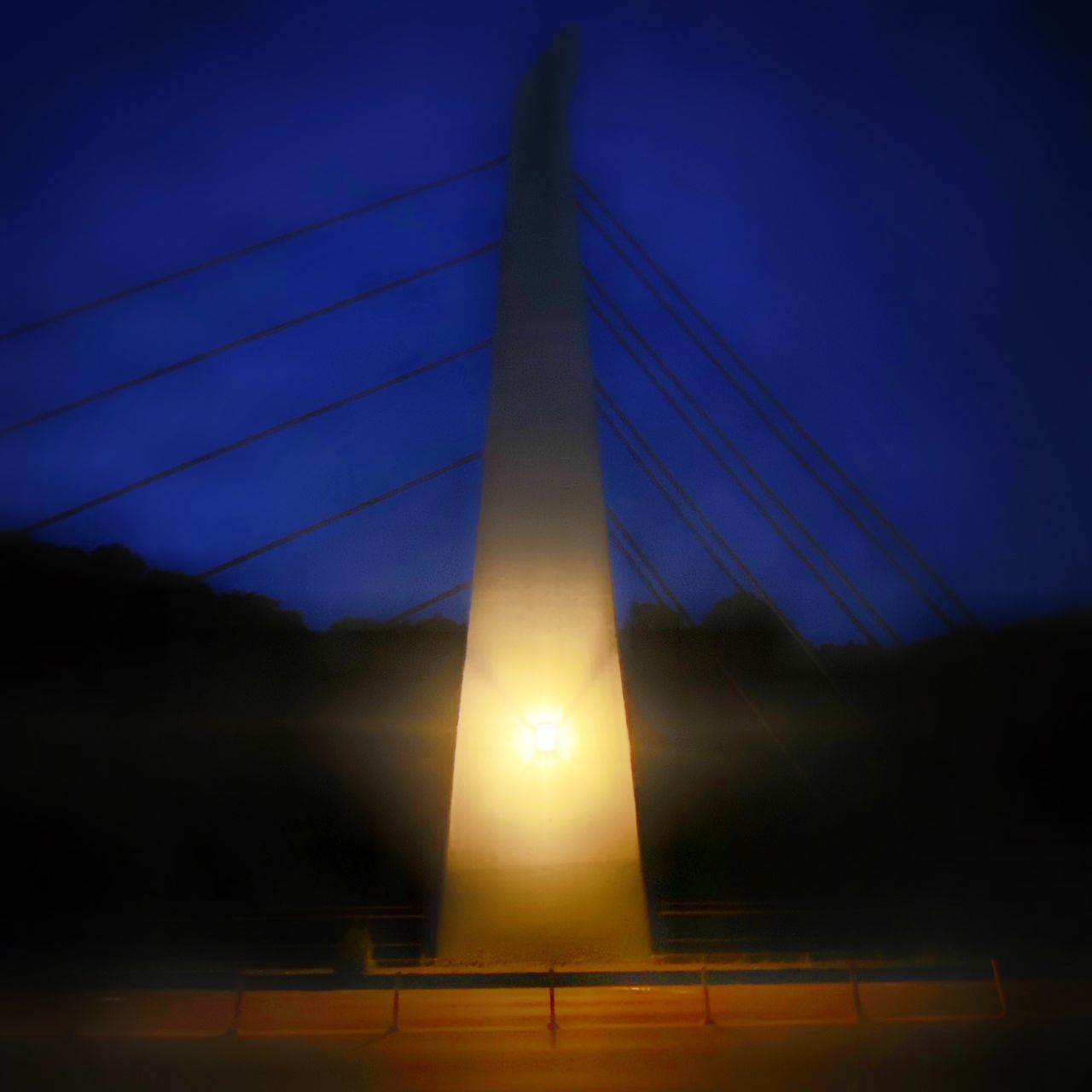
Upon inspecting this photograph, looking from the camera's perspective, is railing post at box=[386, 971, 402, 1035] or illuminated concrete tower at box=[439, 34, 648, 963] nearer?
railing post at box=[386, 971, 402, 1035]

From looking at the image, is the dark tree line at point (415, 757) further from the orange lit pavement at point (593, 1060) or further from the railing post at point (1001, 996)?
the orange lit pavement at point (593, 1060)

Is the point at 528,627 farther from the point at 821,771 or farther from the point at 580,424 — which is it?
the point at 821,771

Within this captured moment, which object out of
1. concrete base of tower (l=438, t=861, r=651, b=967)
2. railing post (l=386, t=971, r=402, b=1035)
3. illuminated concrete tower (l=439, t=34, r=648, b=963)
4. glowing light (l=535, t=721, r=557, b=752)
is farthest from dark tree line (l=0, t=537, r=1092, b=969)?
railing post (l=386, t=971, r=402, b=1035)

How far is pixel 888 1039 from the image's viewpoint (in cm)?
473

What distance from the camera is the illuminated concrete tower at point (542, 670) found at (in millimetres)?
6277

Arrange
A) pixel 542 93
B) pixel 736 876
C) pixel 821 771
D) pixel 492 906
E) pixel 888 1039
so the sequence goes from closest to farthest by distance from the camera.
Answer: pixel 888 1039, pixel 492 906, pixel 542 93, pixel 736 876, pixel 821 771

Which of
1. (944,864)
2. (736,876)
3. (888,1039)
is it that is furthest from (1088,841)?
(888,1039)

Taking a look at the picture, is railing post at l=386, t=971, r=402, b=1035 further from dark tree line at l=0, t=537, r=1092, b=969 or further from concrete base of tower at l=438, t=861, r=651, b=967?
dark tree line at l=0, t=537, r=1092, b=969

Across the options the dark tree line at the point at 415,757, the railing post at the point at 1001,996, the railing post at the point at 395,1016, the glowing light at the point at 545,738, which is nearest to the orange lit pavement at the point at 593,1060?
the railing post at the point at 395,1016

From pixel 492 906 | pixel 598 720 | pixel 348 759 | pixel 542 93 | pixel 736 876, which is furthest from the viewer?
pixel 348 759

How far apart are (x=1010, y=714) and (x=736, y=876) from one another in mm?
4540

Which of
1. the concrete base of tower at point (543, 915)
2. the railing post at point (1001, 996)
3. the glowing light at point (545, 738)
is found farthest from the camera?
the glowing light at point (545, 738)

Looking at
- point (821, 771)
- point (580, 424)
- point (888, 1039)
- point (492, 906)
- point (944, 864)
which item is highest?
point (580, 424)

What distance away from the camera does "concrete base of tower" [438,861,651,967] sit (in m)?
6.21
